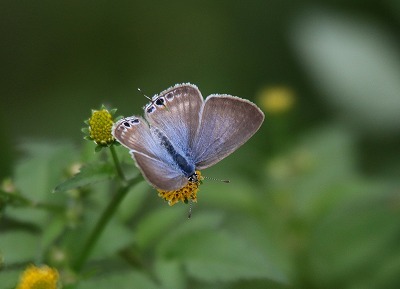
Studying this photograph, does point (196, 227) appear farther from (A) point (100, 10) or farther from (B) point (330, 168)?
(A) point (100, 10)

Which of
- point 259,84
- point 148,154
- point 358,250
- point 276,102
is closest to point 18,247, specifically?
point 148,154

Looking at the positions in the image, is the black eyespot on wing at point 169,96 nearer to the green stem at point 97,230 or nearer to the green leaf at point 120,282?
the green stem at point 97,230

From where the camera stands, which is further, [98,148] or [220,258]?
[220,258]

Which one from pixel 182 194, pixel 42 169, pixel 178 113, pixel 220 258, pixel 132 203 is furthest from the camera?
pixel 132 203

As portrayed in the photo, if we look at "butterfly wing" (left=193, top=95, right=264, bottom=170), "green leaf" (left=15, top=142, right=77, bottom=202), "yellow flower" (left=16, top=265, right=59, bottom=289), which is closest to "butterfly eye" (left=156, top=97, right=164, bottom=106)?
"butterfly wing" (left=193, top=95, right=264, bottom=170)

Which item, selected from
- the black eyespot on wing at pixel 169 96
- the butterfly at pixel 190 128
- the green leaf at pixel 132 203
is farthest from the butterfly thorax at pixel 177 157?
the green leaf at pixel 132 203

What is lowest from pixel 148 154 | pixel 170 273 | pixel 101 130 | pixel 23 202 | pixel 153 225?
pixel 170 273

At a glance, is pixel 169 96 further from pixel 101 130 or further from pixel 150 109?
pixel 101 130
